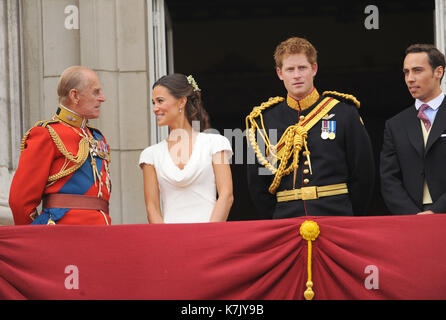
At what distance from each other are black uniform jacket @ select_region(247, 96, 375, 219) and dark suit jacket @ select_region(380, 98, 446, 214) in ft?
0.49

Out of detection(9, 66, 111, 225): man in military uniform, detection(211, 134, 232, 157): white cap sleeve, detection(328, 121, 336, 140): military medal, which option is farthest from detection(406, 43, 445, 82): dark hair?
detection(9, 66, 111, 225): man in military uniform

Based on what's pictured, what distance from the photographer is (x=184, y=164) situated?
5539 millimetres

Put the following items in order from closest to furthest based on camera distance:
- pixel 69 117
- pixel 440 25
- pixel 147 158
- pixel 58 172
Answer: pixel 58 172
pixel 69 117
pixel 147 158
pixel 440 25

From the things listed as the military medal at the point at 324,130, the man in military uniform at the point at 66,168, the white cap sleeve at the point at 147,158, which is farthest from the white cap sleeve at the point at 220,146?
the man in military uniform at the point at 66,168

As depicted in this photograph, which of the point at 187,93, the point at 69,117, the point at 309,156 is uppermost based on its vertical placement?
the point at 187,93

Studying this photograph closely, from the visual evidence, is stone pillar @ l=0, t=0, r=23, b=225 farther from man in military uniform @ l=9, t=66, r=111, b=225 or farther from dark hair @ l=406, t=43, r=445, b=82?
dark hair @ l=406, t=43, r=445, b=82

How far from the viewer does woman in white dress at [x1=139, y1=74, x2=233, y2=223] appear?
548 centimetres

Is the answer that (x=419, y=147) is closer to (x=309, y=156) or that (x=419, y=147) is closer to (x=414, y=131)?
(x=414, y=131)

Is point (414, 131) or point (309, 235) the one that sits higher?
point (414, 131)

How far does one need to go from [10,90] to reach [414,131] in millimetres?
3727

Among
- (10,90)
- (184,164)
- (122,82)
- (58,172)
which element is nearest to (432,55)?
(184,164)

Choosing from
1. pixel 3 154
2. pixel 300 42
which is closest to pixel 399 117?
pixel 300 42

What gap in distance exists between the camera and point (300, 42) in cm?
544
